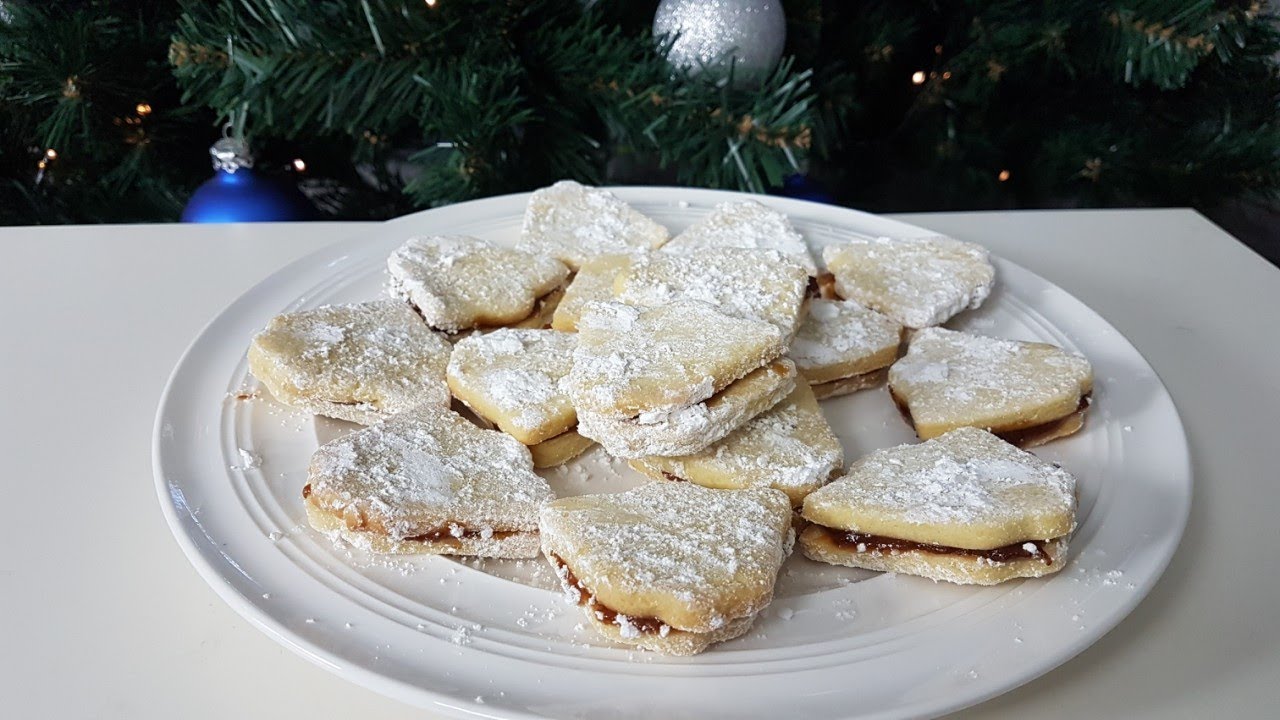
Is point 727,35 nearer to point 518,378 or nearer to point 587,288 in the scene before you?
point 587,288

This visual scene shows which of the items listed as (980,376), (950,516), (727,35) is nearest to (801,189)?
(727,35)

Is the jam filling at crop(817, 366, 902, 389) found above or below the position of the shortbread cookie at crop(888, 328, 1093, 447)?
below

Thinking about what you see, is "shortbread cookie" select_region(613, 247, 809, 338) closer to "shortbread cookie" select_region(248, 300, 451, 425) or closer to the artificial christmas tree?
"shortbread cookie" select_region(248, 300, 451, 425)

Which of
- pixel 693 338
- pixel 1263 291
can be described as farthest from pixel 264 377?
pixel 1263 291

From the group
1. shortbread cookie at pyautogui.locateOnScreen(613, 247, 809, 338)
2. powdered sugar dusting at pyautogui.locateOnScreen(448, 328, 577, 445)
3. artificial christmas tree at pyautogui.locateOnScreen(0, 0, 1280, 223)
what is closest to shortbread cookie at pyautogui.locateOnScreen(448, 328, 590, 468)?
powdered sugar dusting at pyautogui.locateOnScreen(448, 328, 577, 445)

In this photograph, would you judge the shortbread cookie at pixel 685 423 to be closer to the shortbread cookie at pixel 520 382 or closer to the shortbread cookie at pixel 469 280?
the shortbread cookie at pixel 520 382

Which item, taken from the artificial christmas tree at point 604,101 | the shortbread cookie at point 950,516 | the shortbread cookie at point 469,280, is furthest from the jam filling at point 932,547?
the artificial christmas tree at point 604,101

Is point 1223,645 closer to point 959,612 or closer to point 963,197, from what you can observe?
point 959,612
